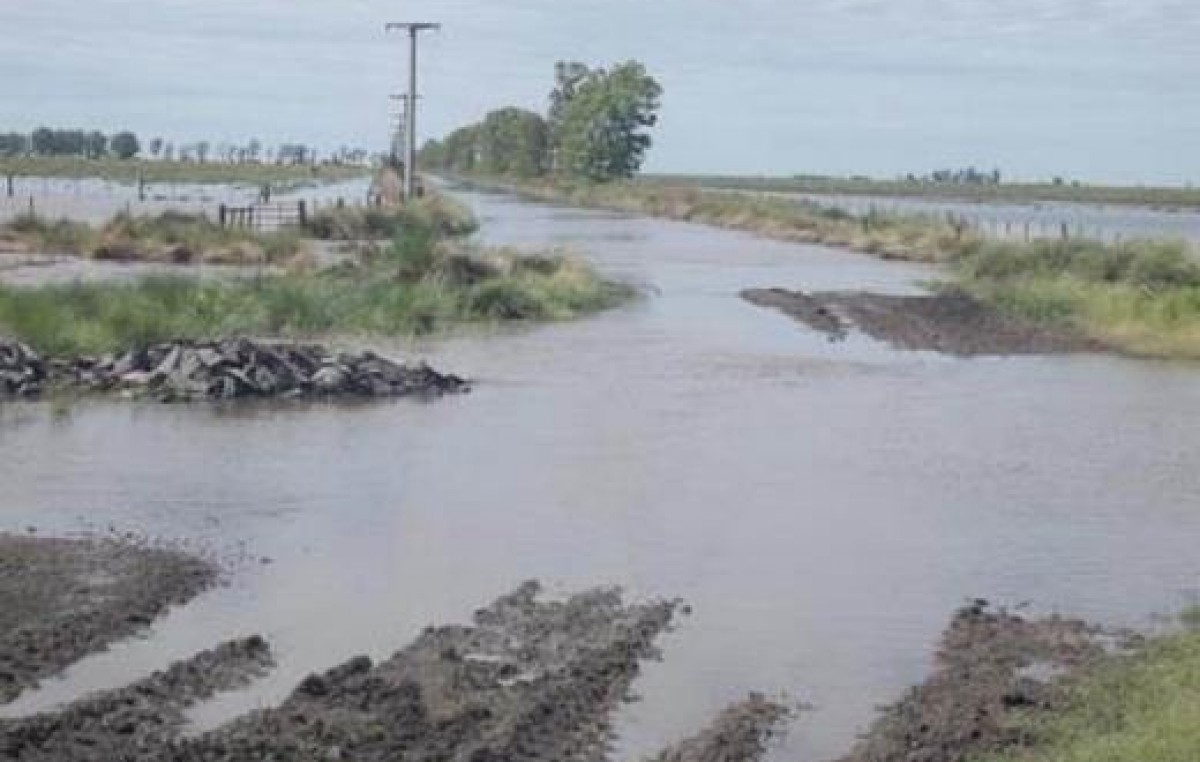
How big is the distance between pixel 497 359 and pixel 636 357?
8.57 ft

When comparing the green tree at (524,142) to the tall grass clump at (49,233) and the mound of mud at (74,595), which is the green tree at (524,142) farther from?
the mound of mud at (74,595)

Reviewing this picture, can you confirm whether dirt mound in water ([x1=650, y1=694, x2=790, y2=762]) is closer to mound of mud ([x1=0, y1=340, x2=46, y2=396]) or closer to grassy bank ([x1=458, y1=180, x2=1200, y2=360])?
mound of mud ([x1=0, y1=340, x2=46, y2=396])

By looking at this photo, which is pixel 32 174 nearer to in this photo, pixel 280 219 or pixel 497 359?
pixel 280 219

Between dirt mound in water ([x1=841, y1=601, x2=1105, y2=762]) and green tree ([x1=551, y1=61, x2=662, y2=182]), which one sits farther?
green tree ([x1=551, y1=61, x2=662, y2=182])

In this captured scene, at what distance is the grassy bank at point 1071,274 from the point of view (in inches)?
1508

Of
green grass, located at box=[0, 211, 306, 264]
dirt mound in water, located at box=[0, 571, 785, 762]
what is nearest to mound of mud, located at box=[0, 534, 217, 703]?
dirt mound in water, located at box=[0, 571, 785, 762]

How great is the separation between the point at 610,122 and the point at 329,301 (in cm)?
10288

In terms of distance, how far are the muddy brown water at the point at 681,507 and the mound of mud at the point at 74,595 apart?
0.84 feet

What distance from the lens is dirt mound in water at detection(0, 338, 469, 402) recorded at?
25219 millimetres

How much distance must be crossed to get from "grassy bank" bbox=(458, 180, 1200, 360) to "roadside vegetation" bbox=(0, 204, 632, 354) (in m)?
10.4

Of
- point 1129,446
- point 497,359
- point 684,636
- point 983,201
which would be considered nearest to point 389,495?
point 684,636

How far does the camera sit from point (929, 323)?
40.9 m

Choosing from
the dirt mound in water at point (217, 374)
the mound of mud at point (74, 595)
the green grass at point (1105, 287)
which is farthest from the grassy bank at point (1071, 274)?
the mound of mud at point (74, 595)

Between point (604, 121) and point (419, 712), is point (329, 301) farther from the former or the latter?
point (604, 121)
